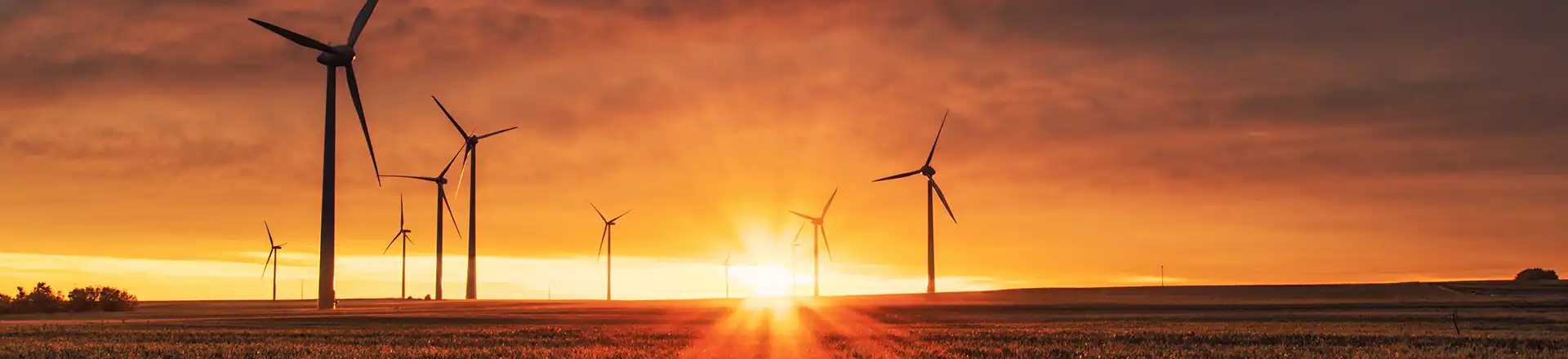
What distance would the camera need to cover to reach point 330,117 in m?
82.1

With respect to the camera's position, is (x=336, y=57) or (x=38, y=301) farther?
(x=38, y=301)

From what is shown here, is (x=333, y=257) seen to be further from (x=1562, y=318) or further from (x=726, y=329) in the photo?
(x=1562, y=318)

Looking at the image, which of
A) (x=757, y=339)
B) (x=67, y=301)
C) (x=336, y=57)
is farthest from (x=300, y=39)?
(x=67, y=301)

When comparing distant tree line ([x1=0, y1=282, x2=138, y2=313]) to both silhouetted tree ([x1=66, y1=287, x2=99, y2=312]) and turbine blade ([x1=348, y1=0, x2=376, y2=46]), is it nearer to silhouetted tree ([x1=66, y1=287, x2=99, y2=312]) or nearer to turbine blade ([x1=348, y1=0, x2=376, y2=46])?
silhouetted tree ([x1=66, y1=287, x2=99, y2=312])

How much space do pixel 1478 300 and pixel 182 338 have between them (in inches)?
5349

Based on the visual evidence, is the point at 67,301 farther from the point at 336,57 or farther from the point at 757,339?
the point at 757,339

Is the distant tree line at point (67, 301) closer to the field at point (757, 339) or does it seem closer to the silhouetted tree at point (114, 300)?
the silhouetted tree at point (114, 300)

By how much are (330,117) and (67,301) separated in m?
83.0

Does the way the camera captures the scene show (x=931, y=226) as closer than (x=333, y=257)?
No

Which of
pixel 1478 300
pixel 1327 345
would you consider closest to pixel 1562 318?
pixel 1327 345

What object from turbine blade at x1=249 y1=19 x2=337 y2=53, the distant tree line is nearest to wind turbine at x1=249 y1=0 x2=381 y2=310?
turbine blade at x1=249 y1=19 x2=337 y2=53

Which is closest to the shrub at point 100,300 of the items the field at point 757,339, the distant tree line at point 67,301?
the distant tree line at point 67,301

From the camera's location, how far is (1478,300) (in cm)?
14475

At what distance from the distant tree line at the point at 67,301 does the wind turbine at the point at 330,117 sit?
72.4 metres
